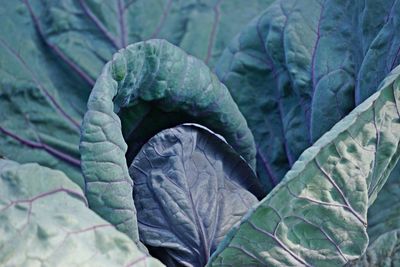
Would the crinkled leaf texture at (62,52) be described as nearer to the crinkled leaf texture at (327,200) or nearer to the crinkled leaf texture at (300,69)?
the crinkled leaf texture at (300,69)

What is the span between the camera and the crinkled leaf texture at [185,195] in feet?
4.73

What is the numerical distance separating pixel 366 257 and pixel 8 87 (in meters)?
1.02

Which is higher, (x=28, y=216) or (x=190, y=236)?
(x=28, y=216)

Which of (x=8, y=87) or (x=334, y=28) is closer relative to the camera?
(x=334, y=28)

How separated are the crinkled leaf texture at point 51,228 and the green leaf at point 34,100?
64 cm

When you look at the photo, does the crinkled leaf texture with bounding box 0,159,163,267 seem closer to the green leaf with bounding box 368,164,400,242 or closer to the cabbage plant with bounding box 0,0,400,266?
the cabbage plant with bounding box 0,0,400,266

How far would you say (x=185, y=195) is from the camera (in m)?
1.46

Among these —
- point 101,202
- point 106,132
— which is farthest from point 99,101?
point 101,202

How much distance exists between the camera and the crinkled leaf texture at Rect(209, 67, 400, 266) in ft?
3.92

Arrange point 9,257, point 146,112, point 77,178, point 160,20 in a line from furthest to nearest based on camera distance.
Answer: point 160,20, point 77,178, point 146,112, point 9,257

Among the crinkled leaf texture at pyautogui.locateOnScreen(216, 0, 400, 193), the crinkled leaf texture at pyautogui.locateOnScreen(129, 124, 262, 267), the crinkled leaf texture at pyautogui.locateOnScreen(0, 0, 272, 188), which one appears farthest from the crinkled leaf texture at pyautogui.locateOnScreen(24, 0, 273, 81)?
the crinkled leaf texture at pyautogui.locateOnScreen(129, 124, 262, 267)

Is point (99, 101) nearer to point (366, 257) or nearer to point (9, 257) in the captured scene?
point (9, 257)

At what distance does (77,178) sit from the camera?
1.87m

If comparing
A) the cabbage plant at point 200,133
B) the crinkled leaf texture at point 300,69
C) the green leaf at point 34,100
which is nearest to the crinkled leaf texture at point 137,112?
the cabbage plant at point 200,133
